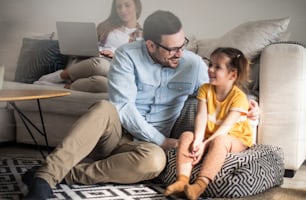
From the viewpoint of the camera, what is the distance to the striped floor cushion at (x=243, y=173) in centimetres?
146

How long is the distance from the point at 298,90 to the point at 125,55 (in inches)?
14.6

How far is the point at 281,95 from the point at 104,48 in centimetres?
39

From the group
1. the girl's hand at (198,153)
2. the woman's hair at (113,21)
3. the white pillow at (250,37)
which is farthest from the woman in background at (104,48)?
the girl's hand at (198,153)

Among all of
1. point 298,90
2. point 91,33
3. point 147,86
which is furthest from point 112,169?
point 298,90

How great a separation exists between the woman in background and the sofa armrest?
1.00 ft

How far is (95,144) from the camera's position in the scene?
1485mm

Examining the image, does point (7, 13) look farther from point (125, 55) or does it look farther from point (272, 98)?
point (272, 98)

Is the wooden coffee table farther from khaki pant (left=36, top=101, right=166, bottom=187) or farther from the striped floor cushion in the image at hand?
the striped floor cushion

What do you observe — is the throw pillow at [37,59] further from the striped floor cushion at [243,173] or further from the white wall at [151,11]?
the striped floor cushion at [243,173]

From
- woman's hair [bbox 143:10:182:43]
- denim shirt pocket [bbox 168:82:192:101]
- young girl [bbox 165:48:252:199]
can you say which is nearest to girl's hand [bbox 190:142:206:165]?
young girl [bbox 165:48:252:199]

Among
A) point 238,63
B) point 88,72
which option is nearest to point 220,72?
point 238,63

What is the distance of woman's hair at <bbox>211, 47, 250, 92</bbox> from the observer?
1.43 m

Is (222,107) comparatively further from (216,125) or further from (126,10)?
(126,10)

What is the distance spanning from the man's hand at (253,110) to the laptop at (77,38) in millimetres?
355
